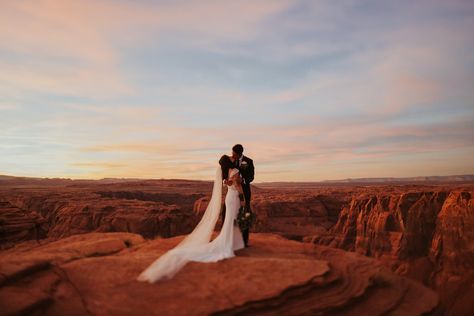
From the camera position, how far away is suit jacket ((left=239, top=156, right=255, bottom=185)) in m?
10.6

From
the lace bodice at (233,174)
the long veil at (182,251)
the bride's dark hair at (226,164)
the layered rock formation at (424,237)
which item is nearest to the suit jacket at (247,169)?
the lace bodice at (233,174)

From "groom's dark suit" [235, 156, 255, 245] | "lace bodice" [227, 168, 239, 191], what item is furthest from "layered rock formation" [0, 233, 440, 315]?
"lace bodice" [227, 168, 239, 191]

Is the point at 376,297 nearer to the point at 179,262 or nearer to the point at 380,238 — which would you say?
the point at 179,262

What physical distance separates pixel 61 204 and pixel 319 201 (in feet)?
162

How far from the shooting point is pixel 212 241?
10.0m

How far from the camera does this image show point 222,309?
672 cm

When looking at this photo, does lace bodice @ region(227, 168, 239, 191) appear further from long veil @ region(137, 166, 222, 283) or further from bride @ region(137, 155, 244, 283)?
long veil @ region(137, 166, 222, 283)

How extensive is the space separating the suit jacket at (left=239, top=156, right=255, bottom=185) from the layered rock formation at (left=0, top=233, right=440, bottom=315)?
227 cm

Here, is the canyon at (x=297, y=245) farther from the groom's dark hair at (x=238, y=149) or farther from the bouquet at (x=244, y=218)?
the groom's dark hair at (x=238, y=149)

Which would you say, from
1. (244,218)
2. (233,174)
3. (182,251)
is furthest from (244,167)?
(182,251)

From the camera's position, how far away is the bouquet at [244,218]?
34.3ft

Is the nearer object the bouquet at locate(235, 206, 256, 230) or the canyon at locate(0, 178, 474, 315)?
the canyon at locate(0, 178, 474, 315)

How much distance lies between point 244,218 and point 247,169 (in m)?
1.43

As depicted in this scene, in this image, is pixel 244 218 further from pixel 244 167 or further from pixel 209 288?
pixel 209 288
